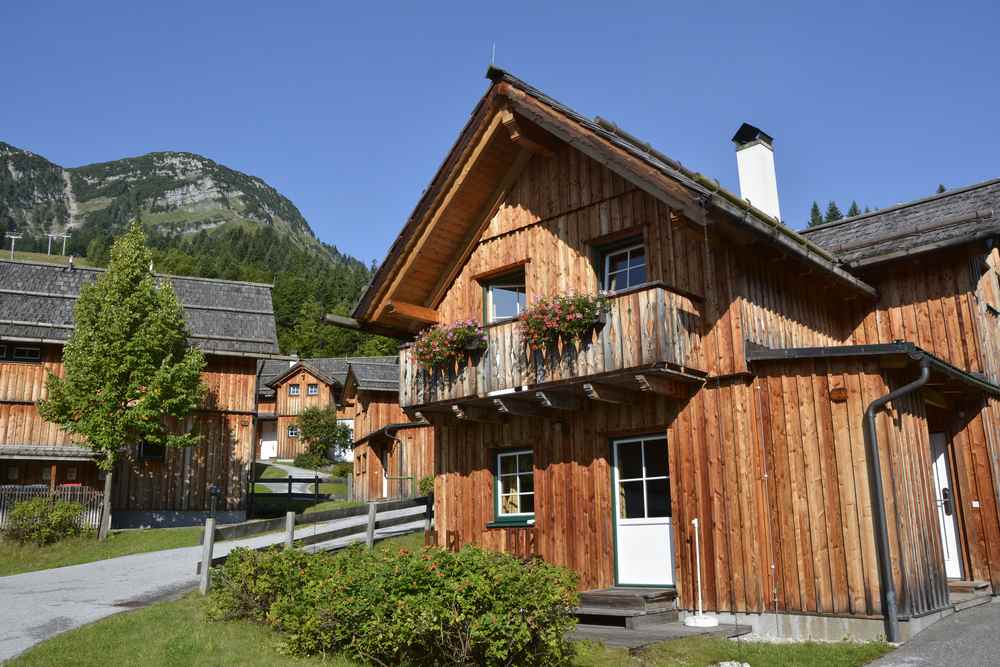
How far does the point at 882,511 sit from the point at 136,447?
2451 centimetres

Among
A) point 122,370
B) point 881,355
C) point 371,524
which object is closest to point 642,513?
point 881,355

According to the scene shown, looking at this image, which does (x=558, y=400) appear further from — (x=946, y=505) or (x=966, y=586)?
(x=946, y=505)

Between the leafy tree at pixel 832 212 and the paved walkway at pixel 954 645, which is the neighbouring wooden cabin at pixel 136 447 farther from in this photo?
the leafy tree at pixel 832 212

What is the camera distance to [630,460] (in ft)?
45.0

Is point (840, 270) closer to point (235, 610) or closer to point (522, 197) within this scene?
point (522, 197)

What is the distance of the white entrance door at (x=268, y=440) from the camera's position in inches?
2383

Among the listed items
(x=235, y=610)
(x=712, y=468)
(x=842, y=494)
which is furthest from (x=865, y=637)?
(x=235, y=610)

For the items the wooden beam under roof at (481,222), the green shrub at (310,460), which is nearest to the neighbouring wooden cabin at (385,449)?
the green shrub at (310,460)

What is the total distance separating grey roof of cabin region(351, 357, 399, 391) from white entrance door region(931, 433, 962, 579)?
2617cm

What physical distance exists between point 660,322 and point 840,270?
15.0 ft

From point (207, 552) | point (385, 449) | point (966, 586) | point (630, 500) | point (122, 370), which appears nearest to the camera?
point (630, 500)

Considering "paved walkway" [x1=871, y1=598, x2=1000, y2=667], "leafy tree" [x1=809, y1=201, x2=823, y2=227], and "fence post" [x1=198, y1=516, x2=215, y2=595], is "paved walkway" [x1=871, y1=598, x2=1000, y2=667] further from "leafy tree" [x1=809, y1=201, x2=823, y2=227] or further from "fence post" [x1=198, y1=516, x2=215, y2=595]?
"leafy tree" [x1=809, y1=201, x2=823, y2=227]

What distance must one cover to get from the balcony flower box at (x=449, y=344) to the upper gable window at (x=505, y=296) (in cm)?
150

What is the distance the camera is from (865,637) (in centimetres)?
1088
